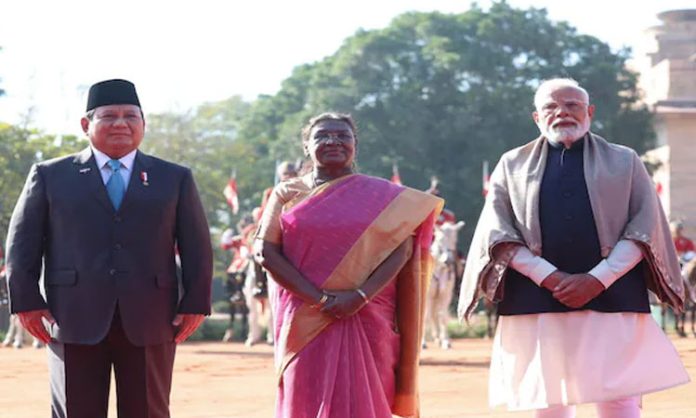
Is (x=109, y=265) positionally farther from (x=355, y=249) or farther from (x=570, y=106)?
(x=570, y=106)

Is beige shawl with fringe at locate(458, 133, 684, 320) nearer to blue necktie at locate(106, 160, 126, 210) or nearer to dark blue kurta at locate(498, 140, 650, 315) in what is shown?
dark blue kurta at locate(498, 140, 650, 315)

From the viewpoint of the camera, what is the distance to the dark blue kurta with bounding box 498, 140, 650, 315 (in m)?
7.16

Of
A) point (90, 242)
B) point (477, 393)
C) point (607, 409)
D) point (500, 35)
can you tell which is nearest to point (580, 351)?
point (607, 409)

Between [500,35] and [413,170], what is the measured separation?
652 cm

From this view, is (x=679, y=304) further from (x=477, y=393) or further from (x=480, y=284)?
(x=477, y=393)

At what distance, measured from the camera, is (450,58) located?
49.7m

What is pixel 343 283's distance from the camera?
6.80 metres

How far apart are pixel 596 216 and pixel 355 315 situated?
1.26 m

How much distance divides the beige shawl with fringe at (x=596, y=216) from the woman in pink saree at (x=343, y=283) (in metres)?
0.45

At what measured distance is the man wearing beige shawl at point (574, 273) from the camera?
710cm

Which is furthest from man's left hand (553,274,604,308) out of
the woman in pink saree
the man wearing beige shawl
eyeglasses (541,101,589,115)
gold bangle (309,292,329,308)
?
gold bangle (309,292,329,308)

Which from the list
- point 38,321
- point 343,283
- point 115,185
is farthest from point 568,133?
point 38,321

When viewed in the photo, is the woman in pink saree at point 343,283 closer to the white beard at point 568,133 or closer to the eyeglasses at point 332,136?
the eyeglasses at point 332,136

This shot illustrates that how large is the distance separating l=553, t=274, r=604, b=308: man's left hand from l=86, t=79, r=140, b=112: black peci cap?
2.11m
